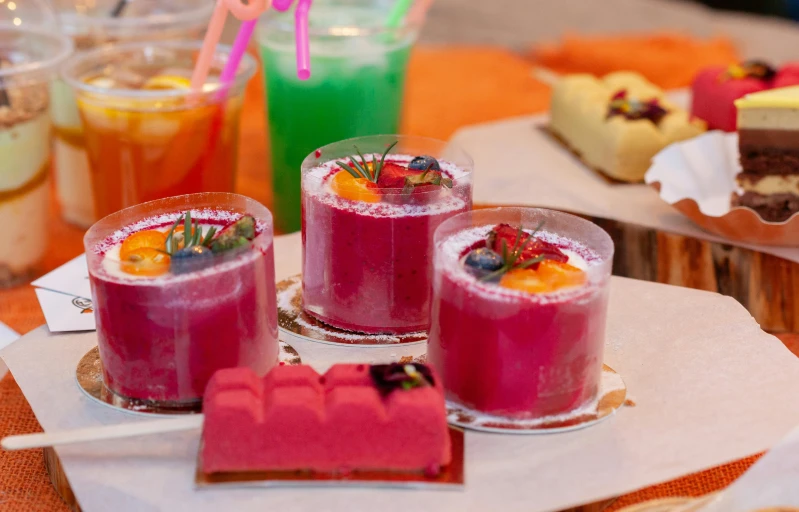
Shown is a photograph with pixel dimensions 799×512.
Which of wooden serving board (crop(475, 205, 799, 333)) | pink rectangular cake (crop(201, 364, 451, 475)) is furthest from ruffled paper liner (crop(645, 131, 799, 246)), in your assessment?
pink rectangular cake (crop(201, 364, 451, 475))

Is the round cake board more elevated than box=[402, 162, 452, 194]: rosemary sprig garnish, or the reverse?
box=[402, 162, 452, 194]: rosemary sprig garnish

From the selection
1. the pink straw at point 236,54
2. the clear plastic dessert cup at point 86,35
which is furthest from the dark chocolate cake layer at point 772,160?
the clear plastic dessert cup at point 86,35

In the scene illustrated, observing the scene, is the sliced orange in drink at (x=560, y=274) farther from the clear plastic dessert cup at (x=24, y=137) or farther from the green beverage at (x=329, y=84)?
the clear plastic dessert cup at (x=24, y=137)

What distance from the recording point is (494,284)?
123 centimetres

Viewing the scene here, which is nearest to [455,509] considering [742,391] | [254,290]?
[254,290]

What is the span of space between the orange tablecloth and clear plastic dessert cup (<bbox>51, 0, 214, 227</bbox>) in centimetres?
9

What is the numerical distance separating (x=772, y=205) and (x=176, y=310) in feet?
4.44

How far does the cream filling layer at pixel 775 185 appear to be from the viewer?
202cm

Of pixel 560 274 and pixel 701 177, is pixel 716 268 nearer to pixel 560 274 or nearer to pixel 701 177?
pixel 701 177

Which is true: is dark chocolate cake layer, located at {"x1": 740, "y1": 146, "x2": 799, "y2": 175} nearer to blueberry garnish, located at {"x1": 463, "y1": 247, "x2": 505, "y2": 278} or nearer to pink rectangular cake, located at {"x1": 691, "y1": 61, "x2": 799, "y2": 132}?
pink rectangular cake, located at {"x1": 691, "y1": 61, "x2": 799, "y2": 132}

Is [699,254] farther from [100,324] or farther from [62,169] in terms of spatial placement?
[62,169]

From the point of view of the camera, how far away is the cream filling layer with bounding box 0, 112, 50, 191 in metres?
1.86

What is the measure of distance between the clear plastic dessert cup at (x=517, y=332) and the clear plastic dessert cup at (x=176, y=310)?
0.25 m

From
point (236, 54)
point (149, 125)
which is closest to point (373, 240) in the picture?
point (236, 54)
